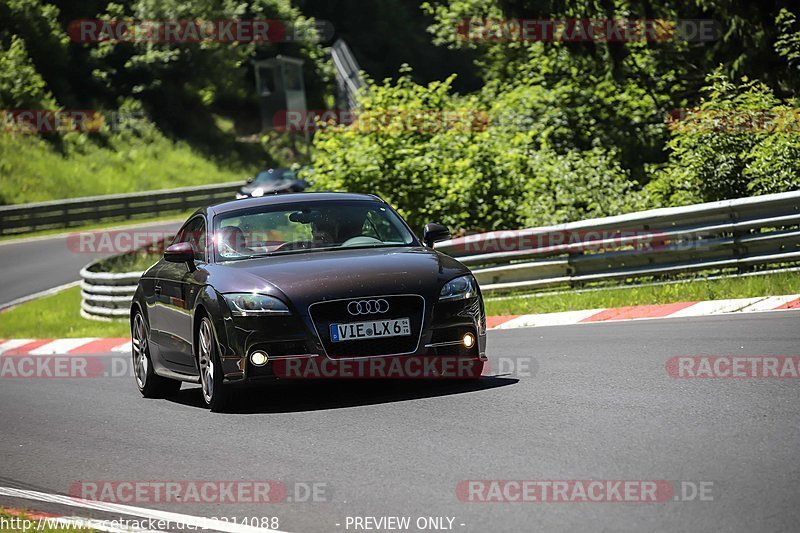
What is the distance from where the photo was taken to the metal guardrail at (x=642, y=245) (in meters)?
14.3

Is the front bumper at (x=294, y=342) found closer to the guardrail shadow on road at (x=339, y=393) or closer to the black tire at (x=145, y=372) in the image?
the guardrail shadow on road at (x=339, y=393)

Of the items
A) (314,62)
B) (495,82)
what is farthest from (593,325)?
(314,62)

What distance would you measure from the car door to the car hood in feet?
1.03

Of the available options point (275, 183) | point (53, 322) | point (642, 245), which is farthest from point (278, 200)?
point (275, 183)

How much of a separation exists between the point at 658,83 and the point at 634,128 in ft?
3.32

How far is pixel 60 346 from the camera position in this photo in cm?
1894

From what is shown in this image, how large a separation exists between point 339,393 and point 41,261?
2415cm

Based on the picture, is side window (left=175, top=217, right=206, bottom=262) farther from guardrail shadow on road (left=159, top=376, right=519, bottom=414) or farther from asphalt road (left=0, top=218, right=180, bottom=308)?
asphalt road (left=0, top=218, right=180, bottom=308)

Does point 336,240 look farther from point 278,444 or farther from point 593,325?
point 593,325

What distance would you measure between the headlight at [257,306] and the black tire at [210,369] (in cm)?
33

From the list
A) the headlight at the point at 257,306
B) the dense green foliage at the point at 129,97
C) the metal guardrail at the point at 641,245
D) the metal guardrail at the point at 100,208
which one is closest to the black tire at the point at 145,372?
the headlight at the point at 257,306

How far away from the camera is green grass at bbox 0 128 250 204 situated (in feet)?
161

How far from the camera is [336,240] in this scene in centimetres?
999

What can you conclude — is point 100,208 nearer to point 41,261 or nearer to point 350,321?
point 41,261
